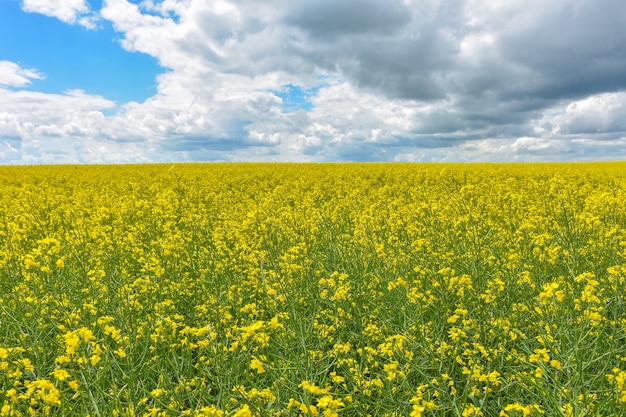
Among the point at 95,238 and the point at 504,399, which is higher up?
the point at 95,238

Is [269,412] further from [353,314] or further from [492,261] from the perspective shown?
[492,261]

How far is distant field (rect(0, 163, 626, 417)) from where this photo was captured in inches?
110

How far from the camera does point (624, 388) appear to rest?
7.81 feet

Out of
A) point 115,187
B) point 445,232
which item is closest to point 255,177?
point 115,187

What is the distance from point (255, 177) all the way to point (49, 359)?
17.1 meters

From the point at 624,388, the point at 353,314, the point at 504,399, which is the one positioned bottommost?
the point at 504,399

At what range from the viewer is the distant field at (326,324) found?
9.14 ft

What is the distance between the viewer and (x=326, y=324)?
426 cm

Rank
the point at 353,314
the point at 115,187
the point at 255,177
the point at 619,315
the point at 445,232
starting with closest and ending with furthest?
the point at 619,315 → the point at 353,314 → the point at 445,232 → the point at 115,187 → the point at 255,177

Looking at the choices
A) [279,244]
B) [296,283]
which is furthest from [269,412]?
[279,244]

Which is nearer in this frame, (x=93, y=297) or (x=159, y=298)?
(x=93, y=297)

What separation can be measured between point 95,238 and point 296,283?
399 centimetres

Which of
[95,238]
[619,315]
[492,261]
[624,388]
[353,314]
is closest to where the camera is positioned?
[624,388]

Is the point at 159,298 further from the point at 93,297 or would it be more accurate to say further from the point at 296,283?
the point at 296,283
